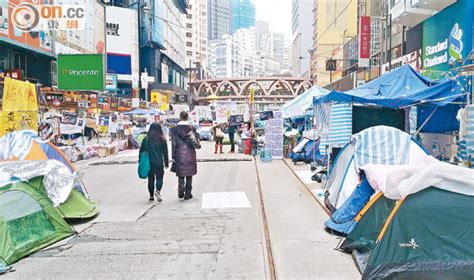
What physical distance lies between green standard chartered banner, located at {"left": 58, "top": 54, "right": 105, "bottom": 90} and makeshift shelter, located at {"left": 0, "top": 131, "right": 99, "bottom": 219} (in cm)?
1614

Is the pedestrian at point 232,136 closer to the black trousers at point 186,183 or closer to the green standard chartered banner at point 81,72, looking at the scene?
the green standard chartered banner at point 81,72

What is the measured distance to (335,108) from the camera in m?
10.9

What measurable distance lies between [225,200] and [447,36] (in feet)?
43.0

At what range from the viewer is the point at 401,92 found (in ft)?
35.2

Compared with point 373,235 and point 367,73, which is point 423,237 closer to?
point 373,235

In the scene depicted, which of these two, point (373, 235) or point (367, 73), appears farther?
point (367, 73)

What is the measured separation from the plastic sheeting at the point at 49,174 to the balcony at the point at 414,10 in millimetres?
16000

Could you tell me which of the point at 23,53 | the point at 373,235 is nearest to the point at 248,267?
the point at 373,235

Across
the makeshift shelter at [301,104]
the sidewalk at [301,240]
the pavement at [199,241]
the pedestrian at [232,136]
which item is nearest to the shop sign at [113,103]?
the pedestrian at [232,136]

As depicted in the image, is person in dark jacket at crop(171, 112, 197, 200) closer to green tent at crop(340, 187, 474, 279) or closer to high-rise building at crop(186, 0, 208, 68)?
green tent at crop(340, 187, 474, 279)

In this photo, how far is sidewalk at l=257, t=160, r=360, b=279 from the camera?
16.2ft

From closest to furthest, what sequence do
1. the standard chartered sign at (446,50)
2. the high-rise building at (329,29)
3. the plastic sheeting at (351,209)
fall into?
the plastic sheeting at (351,209) → the standard chartered sign at (446,50) → the high-rise building at (329,29)

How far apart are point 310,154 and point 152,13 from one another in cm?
5372

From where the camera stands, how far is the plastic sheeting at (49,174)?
6887 mm
